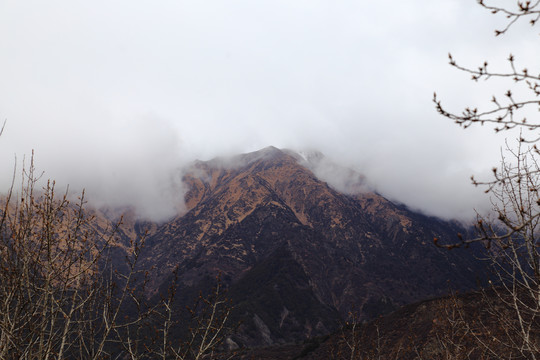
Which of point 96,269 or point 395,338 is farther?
point 395,338

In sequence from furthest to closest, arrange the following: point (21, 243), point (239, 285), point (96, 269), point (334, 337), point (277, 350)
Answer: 1. point (239, 285)
2. point (277, 350)
3. point (334, 337)
4. point (96, 269)
5. point (21, 243)

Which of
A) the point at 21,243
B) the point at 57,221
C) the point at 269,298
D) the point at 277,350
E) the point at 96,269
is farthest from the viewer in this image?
the point at 269,298

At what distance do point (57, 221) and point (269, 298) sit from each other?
172m

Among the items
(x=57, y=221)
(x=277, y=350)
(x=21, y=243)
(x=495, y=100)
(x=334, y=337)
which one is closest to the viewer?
(x=495, y=100)

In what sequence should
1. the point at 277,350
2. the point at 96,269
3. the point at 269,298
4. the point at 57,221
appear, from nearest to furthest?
the point at 57,221 < the point at 96,269 < the point at 277,350 < the point at 269,298

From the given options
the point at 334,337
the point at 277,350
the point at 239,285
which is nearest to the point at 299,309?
the point at 239,285

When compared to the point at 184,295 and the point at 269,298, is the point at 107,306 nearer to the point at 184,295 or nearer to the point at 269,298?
the point at 269,298

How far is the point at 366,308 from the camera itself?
18838cm

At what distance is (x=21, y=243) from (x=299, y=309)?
176m

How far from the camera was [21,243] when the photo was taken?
Result: 7227mm

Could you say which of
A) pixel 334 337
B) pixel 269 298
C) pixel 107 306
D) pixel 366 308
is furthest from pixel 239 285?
pixel 107 306

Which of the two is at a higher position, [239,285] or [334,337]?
[334,337]

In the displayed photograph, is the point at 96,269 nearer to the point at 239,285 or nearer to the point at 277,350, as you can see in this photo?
the point at 277,350

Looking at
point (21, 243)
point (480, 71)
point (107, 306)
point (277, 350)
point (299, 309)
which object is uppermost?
point (480, 71)
